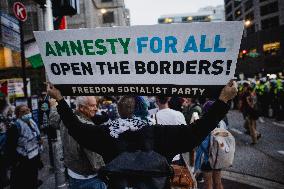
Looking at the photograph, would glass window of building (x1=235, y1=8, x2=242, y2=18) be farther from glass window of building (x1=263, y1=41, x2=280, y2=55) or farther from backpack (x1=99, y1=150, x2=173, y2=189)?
backpack (x1=99, y1=150, x2=173, y2=189)

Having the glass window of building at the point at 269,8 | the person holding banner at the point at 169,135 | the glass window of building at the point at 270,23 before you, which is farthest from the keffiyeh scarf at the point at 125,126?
the glass window of building at the point at 270,23

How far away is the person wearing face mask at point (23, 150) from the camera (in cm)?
578

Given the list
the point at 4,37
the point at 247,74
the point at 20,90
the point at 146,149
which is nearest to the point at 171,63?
the point at 146,149

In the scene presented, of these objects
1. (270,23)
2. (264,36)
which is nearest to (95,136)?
(270,23)

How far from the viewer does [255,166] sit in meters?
7.72

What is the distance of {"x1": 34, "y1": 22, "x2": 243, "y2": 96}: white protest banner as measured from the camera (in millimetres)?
2545

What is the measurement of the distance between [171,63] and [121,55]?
1.39ft

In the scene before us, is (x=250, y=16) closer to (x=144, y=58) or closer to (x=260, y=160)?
(x=260, y=160)

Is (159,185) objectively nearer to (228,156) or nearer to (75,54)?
(75,54)

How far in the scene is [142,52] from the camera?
2.70m

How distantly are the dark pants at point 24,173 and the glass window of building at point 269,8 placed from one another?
2296 inches

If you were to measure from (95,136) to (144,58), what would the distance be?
74 centimetres

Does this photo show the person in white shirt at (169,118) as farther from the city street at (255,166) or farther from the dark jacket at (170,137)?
the dark jacket at (170,137)

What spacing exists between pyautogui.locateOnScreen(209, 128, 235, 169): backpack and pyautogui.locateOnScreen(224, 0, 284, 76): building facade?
169 ft
